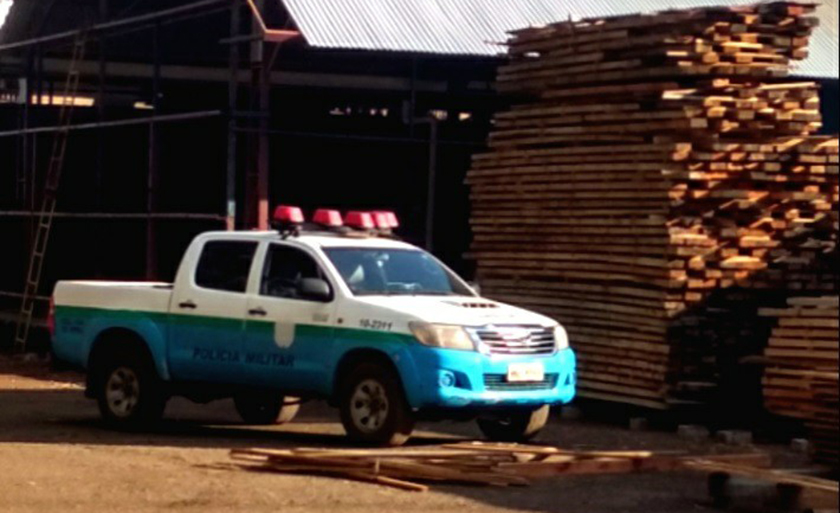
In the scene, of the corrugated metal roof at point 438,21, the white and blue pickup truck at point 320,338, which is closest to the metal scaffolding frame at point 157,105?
the corrugated metal roof at point 438,21

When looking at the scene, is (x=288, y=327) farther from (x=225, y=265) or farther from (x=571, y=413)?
(x=571, y=413)

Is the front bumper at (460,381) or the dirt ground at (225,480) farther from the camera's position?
the front bumper at (460,381)

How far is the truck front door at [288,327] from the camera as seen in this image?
1556 cm

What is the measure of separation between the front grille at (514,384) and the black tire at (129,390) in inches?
131

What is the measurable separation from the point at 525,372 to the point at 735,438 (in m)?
3.17

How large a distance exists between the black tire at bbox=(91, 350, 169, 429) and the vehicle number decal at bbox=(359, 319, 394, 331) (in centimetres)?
240

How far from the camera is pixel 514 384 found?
15227 mm

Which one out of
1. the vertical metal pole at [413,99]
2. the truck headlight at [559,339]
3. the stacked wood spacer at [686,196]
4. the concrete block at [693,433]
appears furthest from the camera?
the vertical metal pole at [413,99]

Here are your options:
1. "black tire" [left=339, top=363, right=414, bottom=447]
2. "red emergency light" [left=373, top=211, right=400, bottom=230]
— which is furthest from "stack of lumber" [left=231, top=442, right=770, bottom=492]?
"red emergency light" [left=373, top=211, right=400, bottom=230]

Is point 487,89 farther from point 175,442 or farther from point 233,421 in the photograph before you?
point 175,442

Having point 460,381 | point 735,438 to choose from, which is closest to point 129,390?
point 460,381

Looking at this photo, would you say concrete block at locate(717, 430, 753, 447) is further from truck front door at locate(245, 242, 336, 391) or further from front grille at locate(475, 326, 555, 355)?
truck front door at locate(245, 242, 336, 391)

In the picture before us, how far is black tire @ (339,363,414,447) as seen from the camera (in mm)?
15039

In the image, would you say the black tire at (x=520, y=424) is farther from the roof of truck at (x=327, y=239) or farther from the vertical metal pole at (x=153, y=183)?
the vertical metal pole at (x=153, y=183)
